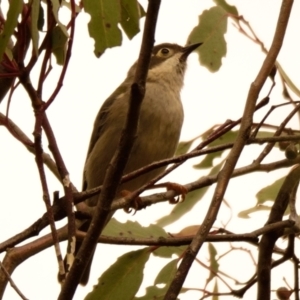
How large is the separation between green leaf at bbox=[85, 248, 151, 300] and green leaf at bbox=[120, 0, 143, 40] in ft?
2.65

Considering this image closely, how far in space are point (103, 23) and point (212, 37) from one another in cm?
74

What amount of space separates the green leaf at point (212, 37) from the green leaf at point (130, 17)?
62 cm

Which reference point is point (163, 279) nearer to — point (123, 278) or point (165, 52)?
point (123, 278)

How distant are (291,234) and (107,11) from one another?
0.93m

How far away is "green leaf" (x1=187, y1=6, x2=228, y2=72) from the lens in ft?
9.49

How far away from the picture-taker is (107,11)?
223cm

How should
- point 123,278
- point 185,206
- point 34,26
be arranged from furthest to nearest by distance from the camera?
point 185,206 → point 123,278 → point 34,26

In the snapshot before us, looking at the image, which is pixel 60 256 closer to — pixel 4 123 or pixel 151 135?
pixel 4 123

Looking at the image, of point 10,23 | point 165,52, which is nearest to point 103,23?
point 10,23

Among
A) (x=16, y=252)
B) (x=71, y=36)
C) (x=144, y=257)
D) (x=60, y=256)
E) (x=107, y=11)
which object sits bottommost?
(x=60, y=256)

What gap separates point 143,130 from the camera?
12.4ft

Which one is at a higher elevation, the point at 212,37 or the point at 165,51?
the point at 165,51

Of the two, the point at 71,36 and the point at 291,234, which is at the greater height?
the point at 71,36

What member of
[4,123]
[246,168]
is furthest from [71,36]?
[246,168]
